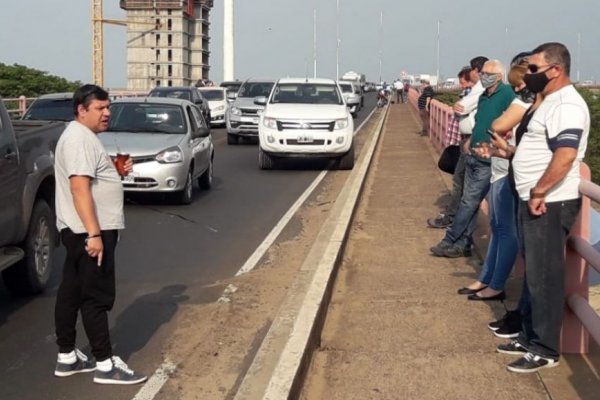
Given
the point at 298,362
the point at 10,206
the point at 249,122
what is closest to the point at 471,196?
the point at 298,362

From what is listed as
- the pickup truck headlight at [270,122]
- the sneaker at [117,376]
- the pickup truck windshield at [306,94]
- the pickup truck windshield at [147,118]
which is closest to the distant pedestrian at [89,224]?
the sneaker at [117,376]

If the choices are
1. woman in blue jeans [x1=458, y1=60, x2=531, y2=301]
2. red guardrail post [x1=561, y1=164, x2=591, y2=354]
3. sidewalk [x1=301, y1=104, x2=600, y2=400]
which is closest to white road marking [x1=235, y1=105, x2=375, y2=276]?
sidewalk [x1=301, y1=104, x2=600, y2=400]

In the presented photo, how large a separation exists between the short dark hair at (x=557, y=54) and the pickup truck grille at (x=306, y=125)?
1232 cm

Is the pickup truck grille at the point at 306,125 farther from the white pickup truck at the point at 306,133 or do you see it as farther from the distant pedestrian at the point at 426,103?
the distant pedestrian at the point at 426,103

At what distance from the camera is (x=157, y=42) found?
464 feet

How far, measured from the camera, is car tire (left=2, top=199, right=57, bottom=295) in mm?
7012

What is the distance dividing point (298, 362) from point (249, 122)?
19.9 m

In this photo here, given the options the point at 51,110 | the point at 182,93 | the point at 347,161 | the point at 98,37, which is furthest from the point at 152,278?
the point at 98,37

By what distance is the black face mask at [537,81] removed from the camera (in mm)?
4801

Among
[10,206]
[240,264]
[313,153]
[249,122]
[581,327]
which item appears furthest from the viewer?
[249,122]

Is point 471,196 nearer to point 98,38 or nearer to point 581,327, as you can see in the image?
point 581,327

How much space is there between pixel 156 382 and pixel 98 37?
126896 millimetres

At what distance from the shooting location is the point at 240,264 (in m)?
8.61

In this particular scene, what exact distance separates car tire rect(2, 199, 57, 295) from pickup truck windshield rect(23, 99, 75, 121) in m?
8.80
